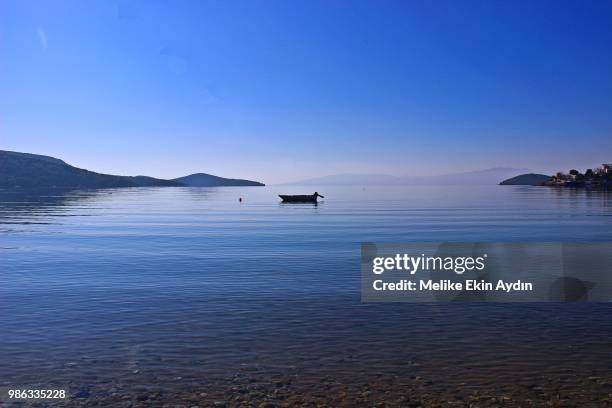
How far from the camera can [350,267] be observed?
3300 centimetres

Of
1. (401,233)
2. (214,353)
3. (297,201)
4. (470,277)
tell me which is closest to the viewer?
(214,353)

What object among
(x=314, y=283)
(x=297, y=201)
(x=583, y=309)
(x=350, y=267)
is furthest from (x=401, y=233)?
(x=297, y=201)

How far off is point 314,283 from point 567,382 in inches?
617

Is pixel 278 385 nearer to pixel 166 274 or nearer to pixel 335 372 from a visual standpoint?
A: pixel 335 372

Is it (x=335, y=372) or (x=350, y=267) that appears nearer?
(x=335, y=372)

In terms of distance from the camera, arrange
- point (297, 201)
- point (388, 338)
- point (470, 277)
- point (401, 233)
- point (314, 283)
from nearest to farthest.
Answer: point (388, 338)
point (314, 283)
point (470, 277)
point (401, 233)
point (297, 201)

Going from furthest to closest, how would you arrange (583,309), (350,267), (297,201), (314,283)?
(297,201)
(350,267)
(314,283)
(583,309)

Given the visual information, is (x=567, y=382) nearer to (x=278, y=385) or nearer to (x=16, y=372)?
(x=278, y=385)

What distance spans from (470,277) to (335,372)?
61.6 feet

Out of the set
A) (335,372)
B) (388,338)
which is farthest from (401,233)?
(335,372)

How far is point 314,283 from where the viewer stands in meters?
27.3

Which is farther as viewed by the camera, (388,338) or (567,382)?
(388,338)

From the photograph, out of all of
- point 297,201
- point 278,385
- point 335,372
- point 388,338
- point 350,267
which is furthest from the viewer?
point 297,201

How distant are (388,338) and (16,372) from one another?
11043mm
